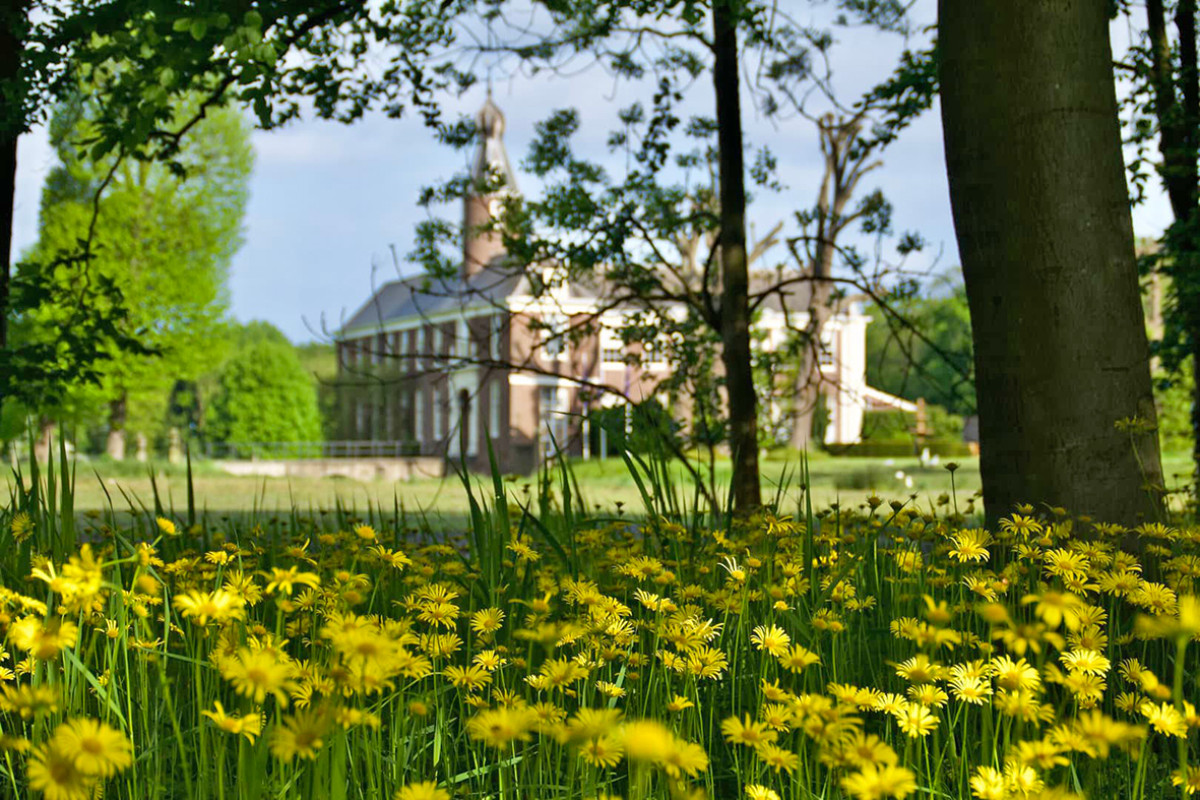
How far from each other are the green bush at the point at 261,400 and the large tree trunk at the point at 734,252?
39212 millimetres

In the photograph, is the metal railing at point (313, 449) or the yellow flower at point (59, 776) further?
the metal railing at point (313, 449)

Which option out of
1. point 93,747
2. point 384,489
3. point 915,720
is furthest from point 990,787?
point 384,489

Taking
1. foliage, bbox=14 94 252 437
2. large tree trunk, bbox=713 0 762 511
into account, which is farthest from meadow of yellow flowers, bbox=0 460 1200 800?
foliage, bbox=14 94 252 437

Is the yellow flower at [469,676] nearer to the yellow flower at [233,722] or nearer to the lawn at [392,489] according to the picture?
the yellow flower at [233,722]

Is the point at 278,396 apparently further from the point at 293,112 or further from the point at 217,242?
the point at 293,112

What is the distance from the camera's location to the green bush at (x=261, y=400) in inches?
1708

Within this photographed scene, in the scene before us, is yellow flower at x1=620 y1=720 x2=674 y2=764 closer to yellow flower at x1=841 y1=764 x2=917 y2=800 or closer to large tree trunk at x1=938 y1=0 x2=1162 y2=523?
yellow flower at x1=841 y1=764 x2=917 y2=800

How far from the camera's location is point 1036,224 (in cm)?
328

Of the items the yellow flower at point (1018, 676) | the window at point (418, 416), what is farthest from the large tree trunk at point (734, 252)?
the window at point (418, 416)

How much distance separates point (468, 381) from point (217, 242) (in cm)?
1912

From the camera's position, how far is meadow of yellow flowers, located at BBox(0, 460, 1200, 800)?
1.31 metres

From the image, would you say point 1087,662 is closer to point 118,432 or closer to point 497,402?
point 118,432

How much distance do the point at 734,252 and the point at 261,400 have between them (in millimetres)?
39560

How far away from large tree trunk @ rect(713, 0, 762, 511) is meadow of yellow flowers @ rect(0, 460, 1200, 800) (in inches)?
115
